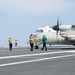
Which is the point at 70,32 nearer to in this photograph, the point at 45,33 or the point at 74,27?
the point at 74,27

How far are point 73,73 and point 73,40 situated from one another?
28.0 metres

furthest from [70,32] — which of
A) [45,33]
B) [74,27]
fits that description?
[45,33]

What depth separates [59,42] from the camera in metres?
40.5

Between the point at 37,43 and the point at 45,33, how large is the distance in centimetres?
179

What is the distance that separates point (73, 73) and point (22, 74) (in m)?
2.06

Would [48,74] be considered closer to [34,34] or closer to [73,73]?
[73,73]

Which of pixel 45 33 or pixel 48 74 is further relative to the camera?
pixel 45 33

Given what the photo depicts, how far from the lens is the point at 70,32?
39750 millimetres

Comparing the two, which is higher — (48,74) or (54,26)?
(54,26)

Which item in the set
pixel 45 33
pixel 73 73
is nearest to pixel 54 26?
pixel 45 33

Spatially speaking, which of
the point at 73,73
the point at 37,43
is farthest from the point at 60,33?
the point at 73,73

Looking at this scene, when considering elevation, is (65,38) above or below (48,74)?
above

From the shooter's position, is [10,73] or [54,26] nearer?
[10,73]

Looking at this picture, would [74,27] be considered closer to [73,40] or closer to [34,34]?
[73,40]
